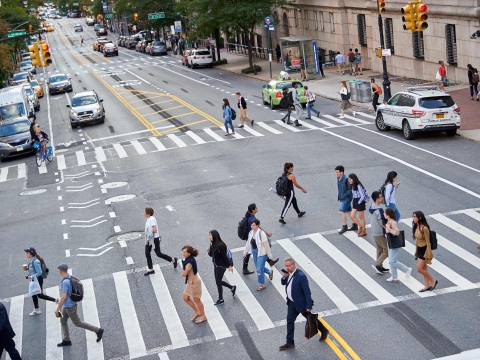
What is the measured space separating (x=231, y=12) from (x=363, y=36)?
1051 centimetres

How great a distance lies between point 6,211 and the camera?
953 inches

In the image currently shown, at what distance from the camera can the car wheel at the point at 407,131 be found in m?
28.0

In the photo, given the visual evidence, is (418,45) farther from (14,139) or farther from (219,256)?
(219,256)

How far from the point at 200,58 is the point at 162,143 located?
3857cm

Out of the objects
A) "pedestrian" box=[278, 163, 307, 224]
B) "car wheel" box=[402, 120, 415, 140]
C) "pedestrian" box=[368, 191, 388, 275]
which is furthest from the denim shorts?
"car wheel" box=[402, 120, 415, 140]

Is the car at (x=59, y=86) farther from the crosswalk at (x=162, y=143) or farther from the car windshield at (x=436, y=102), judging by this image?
the car windshield at (x=436, y=102)

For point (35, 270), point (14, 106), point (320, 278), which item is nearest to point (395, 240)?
point (320, 278)

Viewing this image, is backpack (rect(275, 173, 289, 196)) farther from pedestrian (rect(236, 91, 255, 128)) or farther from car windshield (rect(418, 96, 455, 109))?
pedestrian (rect(236, 91, 255, 128))

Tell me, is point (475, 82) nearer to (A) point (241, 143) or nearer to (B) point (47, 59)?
(A) point (241, 143)

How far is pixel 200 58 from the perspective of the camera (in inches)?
2753

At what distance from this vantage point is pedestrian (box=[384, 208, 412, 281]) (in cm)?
1436

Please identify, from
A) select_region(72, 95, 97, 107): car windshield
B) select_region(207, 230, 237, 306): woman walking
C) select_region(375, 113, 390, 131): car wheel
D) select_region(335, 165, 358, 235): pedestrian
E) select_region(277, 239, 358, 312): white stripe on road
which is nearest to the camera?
select_region(277, 239, 358, 312): white stripe on road

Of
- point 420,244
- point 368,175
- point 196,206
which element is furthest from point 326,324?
point 368,175

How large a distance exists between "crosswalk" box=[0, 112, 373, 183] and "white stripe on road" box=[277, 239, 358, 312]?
47.2 ft
